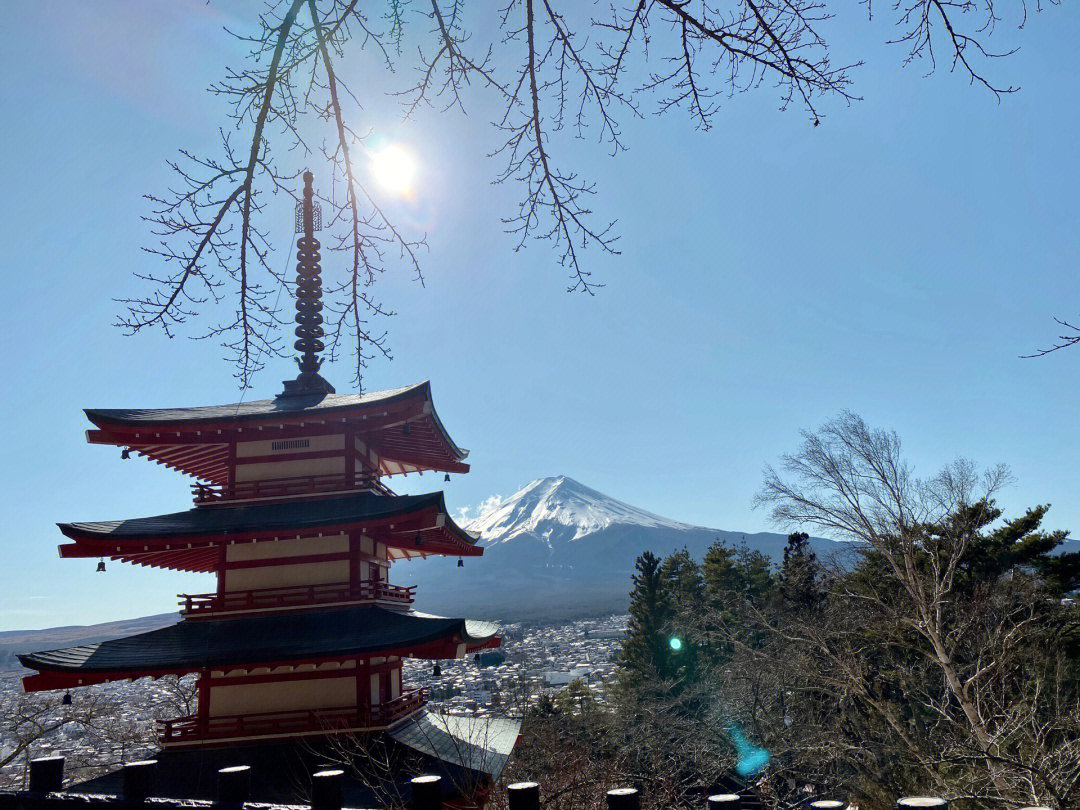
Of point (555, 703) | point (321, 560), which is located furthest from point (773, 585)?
point (321, 560)

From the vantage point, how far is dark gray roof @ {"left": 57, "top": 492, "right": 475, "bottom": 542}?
1088 centimetres

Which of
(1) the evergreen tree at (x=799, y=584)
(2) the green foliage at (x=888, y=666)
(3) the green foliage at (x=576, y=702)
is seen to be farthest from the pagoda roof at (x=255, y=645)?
(1) the evergreen tree at (x=799, y=584)

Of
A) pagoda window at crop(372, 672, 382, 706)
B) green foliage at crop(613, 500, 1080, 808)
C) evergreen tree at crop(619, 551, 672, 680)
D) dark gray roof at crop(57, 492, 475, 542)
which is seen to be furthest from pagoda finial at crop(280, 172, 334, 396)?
evergreen tree at crop(619, 551, 672, 680)

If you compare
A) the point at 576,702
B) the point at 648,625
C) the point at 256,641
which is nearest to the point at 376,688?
the point at 256,641

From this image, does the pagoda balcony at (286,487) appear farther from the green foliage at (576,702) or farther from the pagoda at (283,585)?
the green foliage at (576,702)

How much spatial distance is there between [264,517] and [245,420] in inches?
66.6

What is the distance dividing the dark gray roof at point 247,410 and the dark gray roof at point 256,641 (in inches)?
129

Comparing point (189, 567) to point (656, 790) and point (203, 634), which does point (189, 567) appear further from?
point (656, 790)

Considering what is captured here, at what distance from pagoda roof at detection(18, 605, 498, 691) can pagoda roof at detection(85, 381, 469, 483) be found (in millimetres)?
3072

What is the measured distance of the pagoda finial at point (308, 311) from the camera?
1355cm

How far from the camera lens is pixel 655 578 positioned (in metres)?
35.2

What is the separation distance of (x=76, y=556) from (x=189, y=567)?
3.37 m

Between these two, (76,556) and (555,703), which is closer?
(76,556)

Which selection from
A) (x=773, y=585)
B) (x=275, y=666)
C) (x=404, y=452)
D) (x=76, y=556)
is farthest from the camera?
(x=773, y=585)
